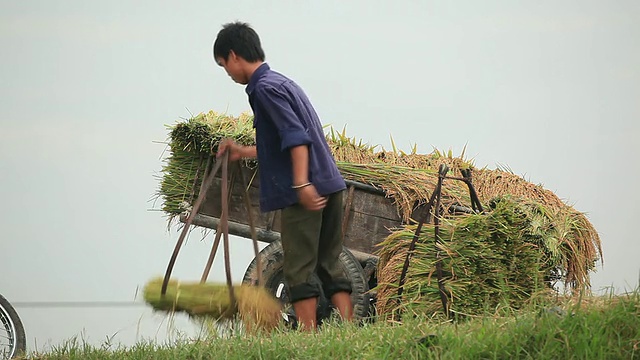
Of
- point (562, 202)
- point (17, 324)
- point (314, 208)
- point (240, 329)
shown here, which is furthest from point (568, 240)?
point (17, 324)

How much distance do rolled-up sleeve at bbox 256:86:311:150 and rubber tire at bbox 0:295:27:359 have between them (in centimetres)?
254

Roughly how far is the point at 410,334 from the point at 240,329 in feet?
3.25

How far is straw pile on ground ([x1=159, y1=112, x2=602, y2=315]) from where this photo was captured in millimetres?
6414

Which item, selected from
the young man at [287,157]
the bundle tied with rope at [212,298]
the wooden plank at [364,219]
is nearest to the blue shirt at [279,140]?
the young man at [287,157]

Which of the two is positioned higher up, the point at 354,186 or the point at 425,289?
the point at 354,186

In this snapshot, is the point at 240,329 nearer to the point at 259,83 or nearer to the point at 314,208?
the point at 314,208

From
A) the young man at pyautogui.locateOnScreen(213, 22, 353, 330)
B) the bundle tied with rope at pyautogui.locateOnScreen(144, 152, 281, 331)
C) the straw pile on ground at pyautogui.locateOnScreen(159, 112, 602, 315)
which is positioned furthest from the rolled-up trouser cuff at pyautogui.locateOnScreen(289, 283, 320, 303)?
the straw pile on ground at pyautogui.locateOnScreen(159, 112, 602, 315)

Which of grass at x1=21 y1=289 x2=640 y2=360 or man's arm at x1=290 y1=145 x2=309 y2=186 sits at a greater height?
man's arm at x1=290 y1=145 x2=309 y2=186

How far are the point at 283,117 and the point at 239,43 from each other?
56 cm

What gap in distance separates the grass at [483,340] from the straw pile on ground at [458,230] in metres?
0.52

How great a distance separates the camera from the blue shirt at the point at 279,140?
19.2 feet

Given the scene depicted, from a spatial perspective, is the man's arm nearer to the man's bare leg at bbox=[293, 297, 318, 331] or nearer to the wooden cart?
the man's bare leg at bbox=[293, 297, 318, 331]

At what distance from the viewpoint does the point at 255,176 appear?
7.71 m

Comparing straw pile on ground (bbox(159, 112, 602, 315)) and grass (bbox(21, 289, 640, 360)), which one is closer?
grass (bbox(21, 289, 640, 360))
